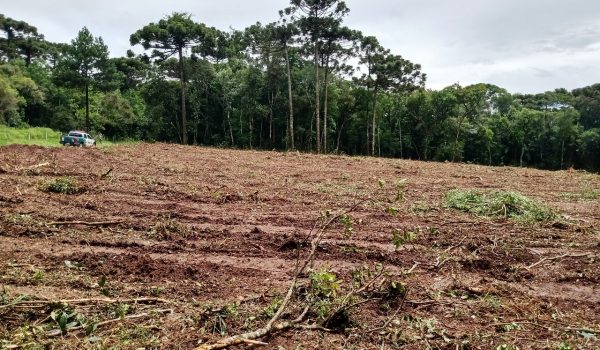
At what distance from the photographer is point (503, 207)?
9.91m

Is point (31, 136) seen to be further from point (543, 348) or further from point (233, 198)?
point (543, 348)

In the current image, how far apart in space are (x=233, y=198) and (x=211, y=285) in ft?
18.8

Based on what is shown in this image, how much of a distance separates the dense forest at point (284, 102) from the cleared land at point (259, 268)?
25.5 metres

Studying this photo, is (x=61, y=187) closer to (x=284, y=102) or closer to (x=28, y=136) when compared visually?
(x=28, y=136)

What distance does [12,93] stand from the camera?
111ft

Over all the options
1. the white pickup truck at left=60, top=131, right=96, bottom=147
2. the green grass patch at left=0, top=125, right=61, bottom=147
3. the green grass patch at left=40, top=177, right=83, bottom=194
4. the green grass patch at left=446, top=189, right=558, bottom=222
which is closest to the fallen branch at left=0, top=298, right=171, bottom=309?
the green grass patch at left=40, top=177, right=83, bottom=194

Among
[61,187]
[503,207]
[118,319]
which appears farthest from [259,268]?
[61,187]

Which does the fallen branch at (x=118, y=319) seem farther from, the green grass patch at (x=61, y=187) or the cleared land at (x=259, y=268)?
the green grass patch at (x=61, y=187)

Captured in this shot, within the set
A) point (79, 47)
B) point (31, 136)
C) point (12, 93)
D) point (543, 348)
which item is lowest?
point (543, 348)

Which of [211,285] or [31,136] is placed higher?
[31,136]

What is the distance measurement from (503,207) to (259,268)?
6.57 metres

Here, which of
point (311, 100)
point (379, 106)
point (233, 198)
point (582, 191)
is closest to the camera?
point (233, 198)

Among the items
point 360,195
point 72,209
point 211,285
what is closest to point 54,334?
point 211,285

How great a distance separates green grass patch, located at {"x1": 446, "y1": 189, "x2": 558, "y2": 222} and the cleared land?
14.2 inches
